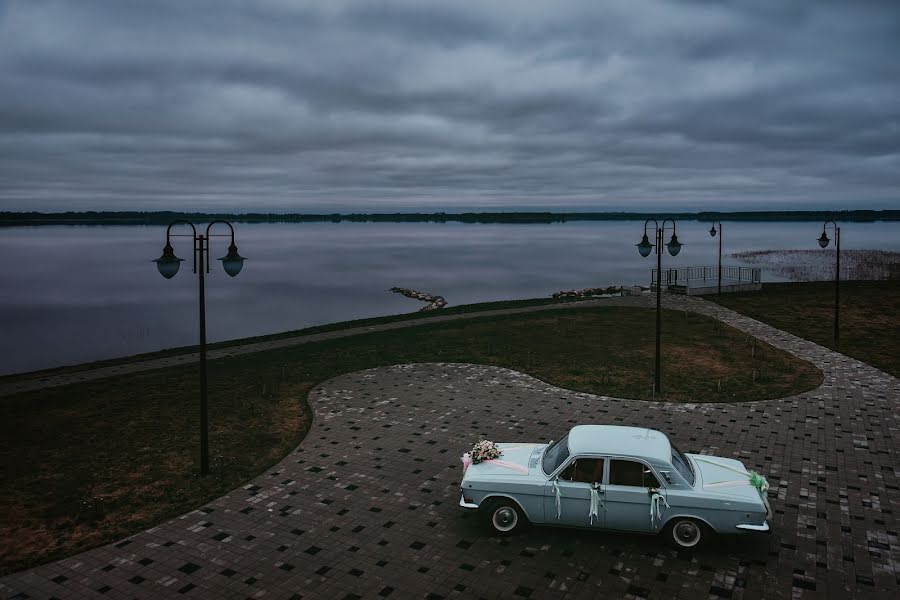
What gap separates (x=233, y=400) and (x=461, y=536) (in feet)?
33.1

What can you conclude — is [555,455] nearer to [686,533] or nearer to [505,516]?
[505,516]

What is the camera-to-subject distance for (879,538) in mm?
9484

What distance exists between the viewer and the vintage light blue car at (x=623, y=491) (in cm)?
923

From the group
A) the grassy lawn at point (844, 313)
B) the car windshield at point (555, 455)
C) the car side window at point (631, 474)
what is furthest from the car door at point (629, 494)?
the grassy lawn at point (844, 313)

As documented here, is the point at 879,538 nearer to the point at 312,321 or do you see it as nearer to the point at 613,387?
the point at 613,387

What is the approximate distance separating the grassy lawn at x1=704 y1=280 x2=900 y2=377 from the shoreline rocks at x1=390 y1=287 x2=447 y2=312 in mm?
22356

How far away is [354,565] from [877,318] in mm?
30763

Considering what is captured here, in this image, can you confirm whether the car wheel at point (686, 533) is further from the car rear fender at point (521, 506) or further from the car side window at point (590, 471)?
the car rear fender at point (521, 506)

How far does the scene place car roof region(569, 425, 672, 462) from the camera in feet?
31.7

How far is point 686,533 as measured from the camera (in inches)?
368

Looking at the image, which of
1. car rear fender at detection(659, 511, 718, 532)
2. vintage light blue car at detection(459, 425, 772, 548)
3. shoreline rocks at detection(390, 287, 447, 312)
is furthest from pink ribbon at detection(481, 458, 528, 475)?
shoreline rocks at detection(390, 287, 447, 312)

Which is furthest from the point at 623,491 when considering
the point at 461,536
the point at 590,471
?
the point at 461,536

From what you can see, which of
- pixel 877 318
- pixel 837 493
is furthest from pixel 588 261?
pixel 837 493

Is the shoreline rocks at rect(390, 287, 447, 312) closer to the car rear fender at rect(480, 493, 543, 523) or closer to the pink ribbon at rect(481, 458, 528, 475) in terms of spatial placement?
the pink ribbon at rect(481, 458, 528, 475)
